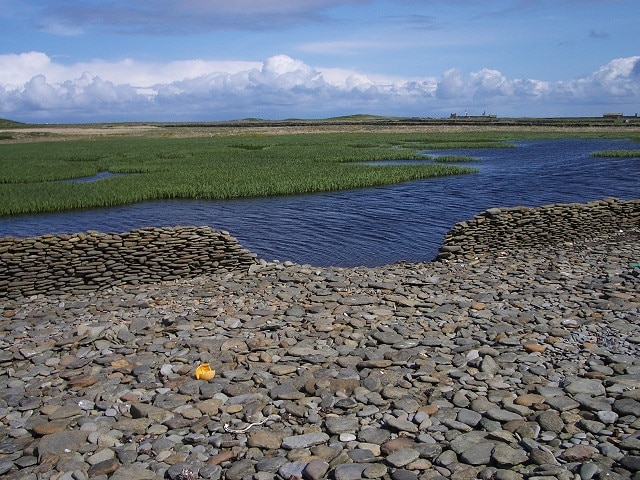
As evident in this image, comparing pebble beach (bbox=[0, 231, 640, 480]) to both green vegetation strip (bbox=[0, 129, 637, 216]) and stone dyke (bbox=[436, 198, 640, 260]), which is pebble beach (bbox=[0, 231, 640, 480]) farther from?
green vegetation strip (bbox=[0, 129, 637, 216])

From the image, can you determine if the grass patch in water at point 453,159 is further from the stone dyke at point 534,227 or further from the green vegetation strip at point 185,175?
the stone dyke at point 534,227

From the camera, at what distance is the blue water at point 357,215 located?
838 inches

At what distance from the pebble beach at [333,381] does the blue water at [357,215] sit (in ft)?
23.8

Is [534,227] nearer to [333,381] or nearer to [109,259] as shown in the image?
[333,381]

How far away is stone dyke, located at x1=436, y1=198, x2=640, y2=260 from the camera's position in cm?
1702

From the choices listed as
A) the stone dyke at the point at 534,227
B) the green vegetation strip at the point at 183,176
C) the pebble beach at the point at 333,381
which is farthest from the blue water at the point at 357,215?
the pebble beach at the point at 333,381

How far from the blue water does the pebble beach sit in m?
7.26

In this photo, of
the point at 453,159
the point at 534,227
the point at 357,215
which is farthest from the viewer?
the point at 453,159

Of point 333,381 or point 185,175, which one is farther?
point 185,175

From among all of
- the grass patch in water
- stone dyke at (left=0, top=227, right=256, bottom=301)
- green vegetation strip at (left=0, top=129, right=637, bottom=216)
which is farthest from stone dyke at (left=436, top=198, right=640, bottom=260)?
the grass patch in water

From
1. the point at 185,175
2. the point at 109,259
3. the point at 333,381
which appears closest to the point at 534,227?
the point at 333,381

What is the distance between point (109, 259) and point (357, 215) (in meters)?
14.7

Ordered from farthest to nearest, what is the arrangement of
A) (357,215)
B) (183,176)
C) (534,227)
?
(183,176) → (357,215) → (534,227)

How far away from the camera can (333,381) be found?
8242mm
